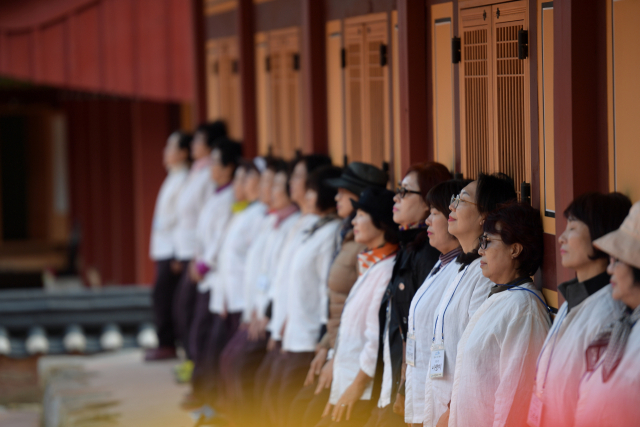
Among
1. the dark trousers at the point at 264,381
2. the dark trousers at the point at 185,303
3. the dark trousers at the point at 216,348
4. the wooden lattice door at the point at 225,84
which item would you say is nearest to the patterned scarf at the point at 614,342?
the dark trousers at the point at 264,381

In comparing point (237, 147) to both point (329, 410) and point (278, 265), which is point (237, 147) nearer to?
point (278, 265)

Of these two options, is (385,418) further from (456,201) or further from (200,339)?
(200,339)

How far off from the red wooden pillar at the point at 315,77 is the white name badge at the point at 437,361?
107 inches

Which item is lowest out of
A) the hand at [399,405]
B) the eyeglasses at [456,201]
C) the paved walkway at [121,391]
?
the paved walkway at [121,391]

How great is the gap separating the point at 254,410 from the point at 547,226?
2690 mm

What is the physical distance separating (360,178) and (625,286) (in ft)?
6.85

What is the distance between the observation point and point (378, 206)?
4.10 meters

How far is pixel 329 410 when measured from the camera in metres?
4.29

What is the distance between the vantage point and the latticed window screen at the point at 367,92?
5.00m

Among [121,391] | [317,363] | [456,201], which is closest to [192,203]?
[121,391]

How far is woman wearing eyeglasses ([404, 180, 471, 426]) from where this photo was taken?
3.50 meters

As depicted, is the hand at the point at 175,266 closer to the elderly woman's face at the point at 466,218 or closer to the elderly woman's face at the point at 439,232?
the elderly woman's face at the point at 439,232

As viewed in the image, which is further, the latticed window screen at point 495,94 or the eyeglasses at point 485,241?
the latticed window screen at point 495,94

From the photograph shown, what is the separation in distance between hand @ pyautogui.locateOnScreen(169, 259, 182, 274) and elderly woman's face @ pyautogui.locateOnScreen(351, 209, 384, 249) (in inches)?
156
